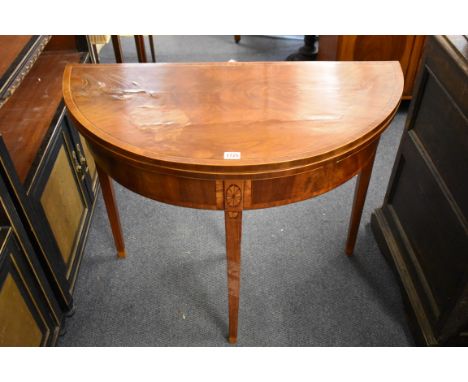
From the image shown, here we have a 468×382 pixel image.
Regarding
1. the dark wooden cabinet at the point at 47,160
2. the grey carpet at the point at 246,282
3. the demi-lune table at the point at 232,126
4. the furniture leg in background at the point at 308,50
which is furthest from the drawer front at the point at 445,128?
the furniture leg in background at the point at 308,50

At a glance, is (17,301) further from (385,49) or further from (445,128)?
(385,49)

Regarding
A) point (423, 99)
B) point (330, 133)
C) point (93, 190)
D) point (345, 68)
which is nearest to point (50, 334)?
point (93, 190)

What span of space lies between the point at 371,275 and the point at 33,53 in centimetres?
120

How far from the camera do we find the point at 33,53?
1.12 m

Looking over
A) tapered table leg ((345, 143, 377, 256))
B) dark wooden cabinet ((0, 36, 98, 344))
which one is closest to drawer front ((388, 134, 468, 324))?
tapered table leg ((345, 143, 377, 256))

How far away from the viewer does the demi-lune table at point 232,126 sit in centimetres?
86

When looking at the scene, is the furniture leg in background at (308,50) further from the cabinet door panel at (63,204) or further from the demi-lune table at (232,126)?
the cabinet door panel at (63,204)

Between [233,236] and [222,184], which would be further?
[233,236]

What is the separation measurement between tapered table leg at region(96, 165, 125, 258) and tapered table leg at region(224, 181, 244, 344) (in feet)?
1.44

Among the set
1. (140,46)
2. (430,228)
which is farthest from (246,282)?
(140,46)

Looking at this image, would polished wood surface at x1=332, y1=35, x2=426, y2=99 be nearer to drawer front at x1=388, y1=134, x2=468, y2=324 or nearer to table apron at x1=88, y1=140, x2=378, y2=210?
drawer front at x1=388, y1=134, x2=468, y2=324

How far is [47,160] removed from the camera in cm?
120

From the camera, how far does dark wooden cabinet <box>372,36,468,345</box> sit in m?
1.04

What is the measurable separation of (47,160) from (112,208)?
26cm
